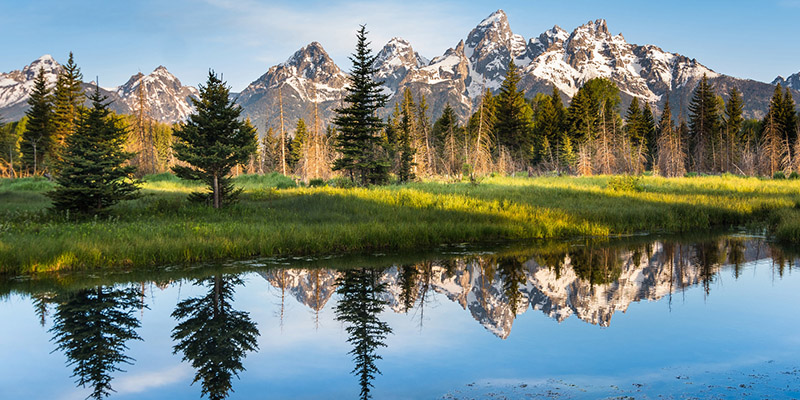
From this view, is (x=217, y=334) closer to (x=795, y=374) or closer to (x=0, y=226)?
(x=795, y=374)

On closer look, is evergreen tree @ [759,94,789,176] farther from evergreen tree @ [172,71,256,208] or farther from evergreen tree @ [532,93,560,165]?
evergreen tree @ [172,71,256,208]

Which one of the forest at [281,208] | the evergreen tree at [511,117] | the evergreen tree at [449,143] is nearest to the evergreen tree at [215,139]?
the forest at [281,208]

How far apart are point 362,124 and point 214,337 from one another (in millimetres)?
28552

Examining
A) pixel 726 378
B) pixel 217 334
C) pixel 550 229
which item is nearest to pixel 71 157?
pixel 217 334

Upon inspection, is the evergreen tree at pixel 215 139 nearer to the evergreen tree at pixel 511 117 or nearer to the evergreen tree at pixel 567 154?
→ the evergreen tree at pixel 511 117

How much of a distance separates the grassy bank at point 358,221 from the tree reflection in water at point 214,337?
4.20 m

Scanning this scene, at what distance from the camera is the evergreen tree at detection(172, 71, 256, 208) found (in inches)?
822

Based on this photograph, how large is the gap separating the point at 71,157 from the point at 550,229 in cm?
1821

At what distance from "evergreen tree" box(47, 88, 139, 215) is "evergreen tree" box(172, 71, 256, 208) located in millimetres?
2363

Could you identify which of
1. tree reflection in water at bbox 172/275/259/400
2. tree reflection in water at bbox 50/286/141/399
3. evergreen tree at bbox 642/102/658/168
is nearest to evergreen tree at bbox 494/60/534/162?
evergreen tree at bbox 642/102/658/168

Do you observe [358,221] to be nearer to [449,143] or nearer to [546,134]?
[449,143]

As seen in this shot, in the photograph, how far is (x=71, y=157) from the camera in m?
18.0

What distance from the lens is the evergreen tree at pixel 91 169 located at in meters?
18.4

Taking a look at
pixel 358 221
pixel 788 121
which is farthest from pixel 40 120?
pixel 788 121
